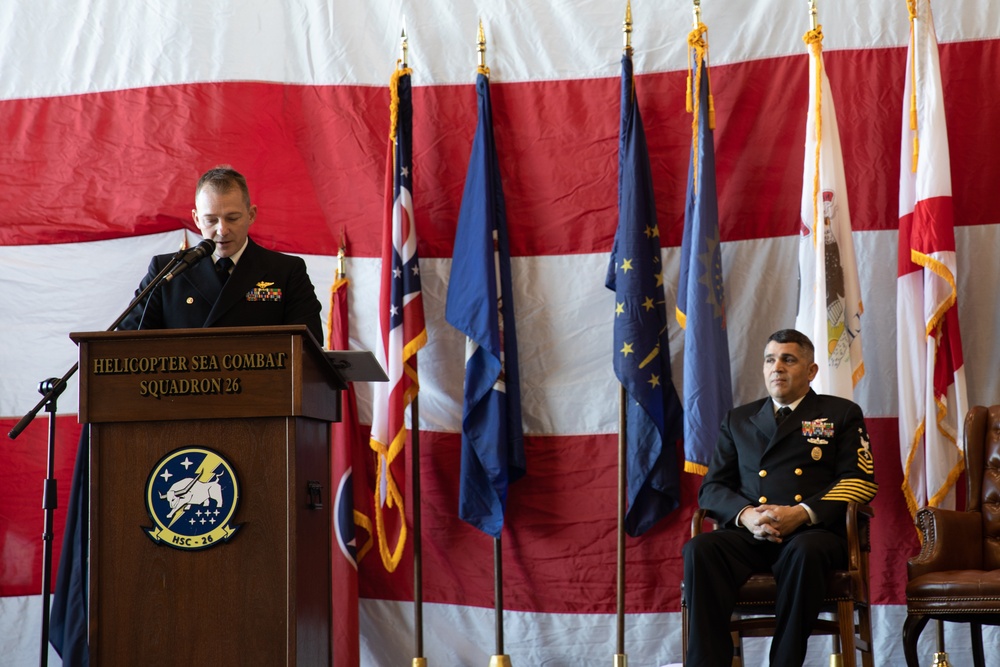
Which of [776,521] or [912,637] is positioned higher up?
[776,521]

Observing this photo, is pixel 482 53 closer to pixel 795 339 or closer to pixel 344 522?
pixel 795 339

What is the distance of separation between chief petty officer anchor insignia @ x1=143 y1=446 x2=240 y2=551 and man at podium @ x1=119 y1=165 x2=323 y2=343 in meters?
0.51

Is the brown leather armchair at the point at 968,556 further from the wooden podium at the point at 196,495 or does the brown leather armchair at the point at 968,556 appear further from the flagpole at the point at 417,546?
the wooden podium at the point at 196,495

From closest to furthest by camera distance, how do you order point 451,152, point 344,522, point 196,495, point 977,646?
point 196,495 → point 977,646 → point 344,522 → point 451,152

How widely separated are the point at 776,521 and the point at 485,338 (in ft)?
4.27

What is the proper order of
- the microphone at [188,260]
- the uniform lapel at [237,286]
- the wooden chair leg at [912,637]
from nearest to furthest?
the microphone at [188,260] → the uniform lapel at [237,286] → the wooden chair leg at [912,637]

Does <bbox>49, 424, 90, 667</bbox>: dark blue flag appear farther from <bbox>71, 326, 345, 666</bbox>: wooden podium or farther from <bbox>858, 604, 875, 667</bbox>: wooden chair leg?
<bbox>858, 604, 875, 667</bbox>: wooden chair leg

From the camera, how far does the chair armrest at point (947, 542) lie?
3.32 metres

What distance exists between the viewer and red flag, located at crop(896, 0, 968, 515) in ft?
12.4

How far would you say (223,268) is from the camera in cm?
279

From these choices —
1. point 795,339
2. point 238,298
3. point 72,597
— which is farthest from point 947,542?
point 72,597

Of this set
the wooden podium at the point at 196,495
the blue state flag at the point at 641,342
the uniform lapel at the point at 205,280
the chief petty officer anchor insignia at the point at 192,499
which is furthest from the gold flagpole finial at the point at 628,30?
the chief petty officer anchor insignia at the point at 192,499

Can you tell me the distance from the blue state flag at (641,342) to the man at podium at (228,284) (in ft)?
4.85

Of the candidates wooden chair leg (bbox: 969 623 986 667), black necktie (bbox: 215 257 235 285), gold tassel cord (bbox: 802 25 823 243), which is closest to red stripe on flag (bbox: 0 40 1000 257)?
gold tassel cord (bbox: 802 25 823 243)
